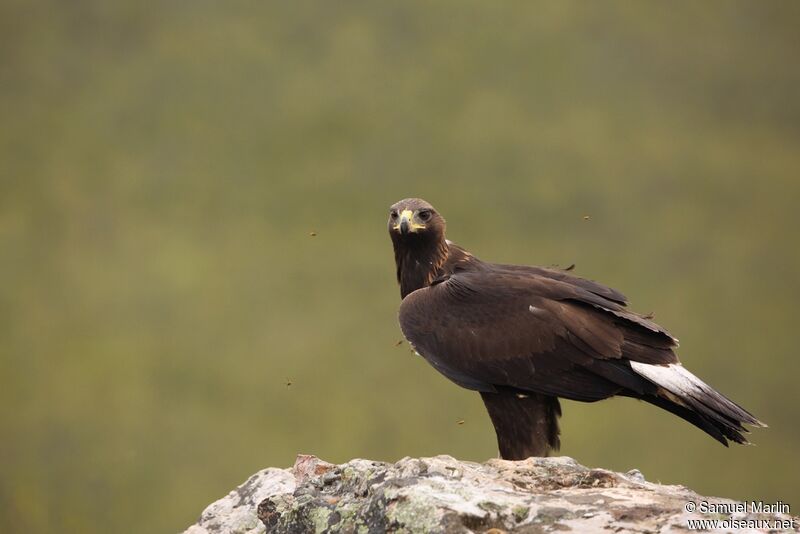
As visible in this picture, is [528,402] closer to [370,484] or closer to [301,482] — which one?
[301,482]

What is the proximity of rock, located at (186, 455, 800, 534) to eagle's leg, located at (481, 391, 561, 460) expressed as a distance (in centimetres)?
172

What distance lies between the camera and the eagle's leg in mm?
6184

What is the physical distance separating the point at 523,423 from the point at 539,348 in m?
0.48

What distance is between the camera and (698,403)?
575 centimetres

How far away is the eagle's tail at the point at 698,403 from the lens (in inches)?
225


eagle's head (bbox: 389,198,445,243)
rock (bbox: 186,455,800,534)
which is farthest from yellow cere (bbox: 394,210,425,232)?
rock (bbox: 186,455,800,534)

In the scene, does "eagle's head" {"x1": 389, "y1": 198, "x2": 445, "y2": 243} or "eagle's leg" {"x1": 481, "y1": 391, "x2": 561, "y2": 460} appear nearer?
"eagle's leg" {"x1": 481, "y1": 391, "x2": 561, "y2": 460}

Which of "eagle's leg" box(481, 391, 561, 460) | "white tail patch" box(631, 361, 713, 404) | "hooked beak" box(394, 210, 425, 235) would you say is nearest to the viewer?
"white tail patch" box(631, 361, 713, 404)

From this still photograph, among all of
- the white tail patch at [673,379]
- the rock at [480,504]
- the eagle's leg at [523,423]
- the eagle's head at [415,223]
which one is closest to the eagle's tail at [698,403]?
the white tail patch at [673,379]

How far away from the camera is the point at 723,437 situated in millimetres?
5805

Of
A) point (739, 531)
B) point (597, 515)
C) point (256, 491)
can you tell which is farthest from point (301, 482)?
point (739, 531)

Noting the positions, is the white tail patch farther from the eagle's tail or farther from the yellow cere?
the yellow cere

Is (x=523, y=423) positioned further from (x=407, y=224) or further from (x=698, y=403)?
(x=407, y=224)

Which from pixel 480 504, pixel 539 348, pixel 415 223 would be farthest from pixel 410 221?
pixel 480 504
